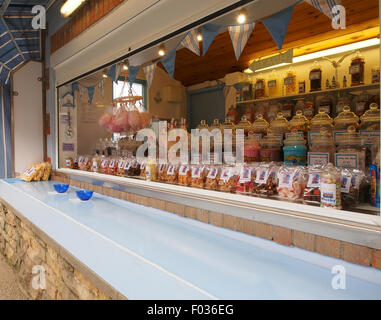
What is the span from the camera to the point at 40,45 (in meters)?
3.67

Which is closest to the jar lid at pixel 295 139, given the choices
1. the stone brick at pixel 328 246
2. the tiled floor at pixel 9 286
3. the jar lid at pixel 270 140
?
the jar lid at pixel 270 140

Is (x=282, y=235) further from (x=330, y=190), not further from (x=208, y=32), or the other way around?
(x=208, y=32)

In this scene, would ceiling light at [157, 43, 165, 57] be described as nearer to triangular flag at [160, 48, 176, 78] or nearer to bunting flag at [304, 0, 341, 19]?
triangular flag at [160, 48, 176, 78]

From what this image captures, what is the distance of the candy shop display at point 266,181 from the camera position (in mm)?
1350

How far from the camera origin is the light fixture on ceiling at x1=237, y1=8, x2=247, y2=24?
4.44ft

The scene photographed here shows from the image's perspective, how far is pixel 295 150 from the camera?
1.57 m

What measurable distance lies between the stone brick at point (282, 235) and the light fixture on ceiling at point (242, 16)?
3.20ft

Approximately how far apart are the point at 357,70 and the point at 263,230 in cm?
256

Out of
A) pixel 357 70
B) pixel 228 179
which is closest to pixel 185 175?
pixel 228 179

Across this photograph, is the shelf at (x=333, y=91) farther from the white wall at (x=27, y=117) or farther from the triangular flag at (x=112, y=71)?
the white wall at (x=27, y=117)
